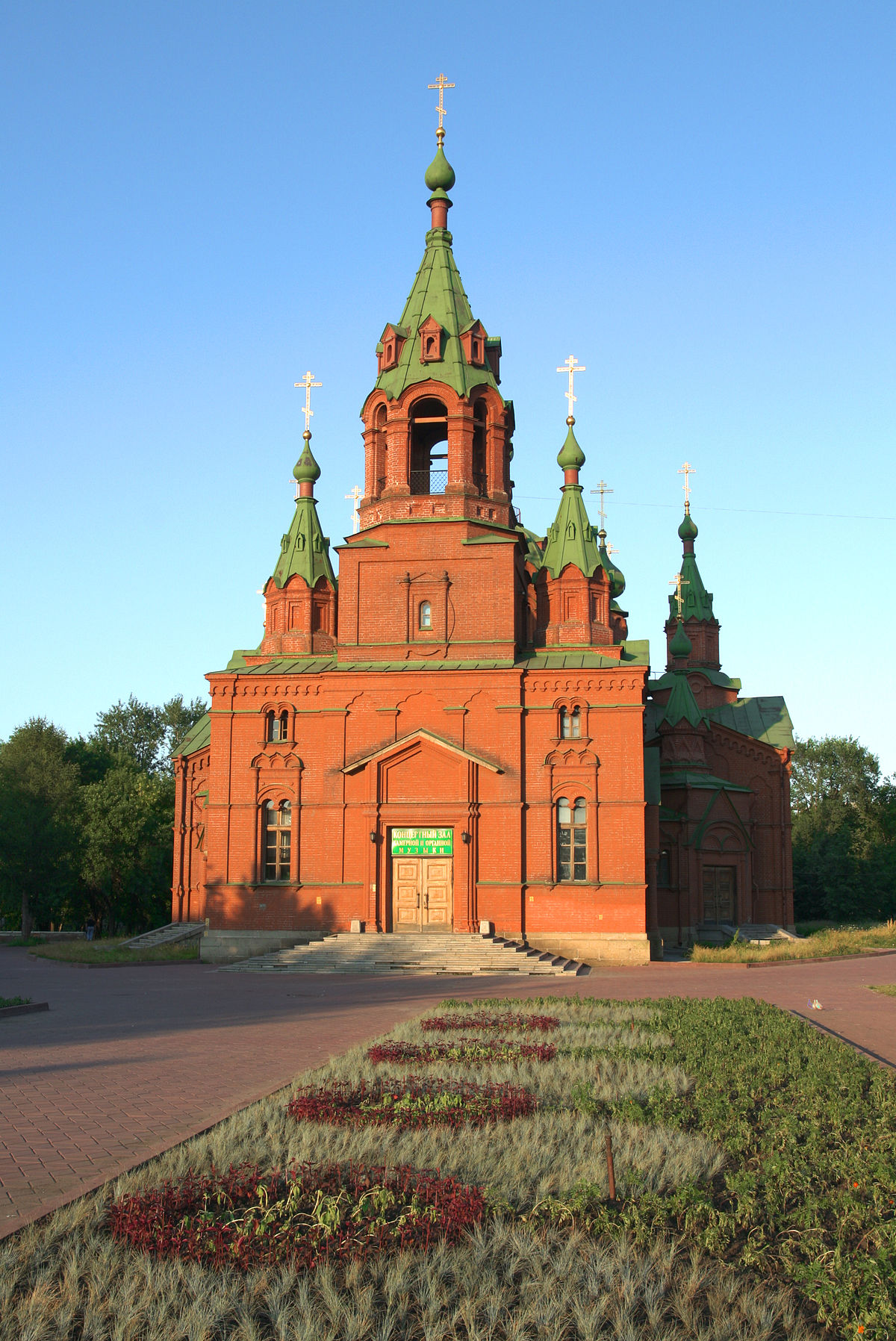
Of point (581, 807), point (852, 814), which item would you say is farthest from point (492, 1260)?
point (852, 814)

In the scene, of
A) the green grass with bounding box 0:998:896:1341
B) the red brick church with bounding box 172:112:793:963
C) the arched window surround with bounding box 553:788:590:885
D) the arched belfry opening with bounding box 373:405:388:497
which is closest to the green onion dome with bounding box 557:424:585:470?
the red brick church with bounding box 172:112:793:963

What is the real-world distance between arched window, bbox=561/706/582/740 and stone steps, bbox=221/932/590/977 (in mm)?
5658

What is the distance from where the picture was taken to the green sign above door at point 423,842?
30.2 metres

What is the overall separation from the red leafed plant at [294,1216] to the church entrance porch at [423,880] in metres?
22.7

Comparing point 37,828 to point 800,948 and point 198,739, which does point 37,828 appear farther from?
point 800,948

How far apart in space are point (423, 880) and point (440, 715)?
173 inches

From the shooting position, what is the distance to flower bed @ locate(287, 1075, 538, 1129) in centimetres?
920

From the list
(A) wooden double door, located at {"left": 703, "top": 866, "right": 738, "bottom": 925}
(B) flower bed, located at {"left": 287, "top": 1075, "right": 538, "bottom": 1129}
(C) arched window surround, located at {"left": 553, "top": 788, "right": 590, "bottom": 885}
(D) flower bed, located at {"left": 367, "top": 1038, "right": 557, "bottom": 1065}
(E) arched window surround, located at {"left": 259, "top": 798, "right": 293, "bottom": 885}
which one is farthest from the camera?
(A) wooden double door, located at {"left": 703, "top": 866, "right": 738, "bottom": 925}

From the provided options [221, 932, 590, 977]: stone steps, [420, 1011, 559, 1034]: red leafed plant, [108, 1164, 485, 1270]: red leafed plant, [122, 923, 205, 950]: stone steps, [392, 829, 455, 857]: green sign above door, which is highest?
[392, 829, 455, 857]: green sign above door

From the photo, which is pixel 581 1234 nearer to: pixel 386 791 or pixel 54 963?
pixel 386 791

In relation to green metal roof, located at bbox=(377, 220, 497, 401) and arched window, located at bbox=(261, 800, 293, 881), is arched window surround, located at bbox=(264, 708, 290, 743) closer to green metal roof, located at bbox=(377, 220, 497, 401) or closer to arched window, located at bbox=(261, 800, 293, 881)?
arched window, located at bbox=(261, 800, 293, 881)

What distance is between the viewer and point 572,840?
98.2ft

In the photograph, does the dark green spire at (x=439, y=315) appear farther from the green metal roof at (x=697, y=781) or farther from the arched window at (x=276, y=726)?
the green metal roof at (x=697, y=781)

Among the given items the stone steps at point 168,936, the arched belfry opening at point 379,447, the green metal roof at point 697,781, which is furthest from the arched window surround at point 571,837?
the stone steps at point 168,936
